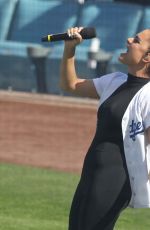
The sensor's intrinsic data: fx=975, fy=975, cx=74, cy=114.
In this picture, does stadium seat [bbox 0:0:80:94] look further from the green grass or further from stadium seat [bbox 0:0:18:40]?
the green grass

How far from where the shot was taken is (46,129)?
15.0 metres

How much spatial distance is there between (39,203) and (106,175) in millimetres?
4286

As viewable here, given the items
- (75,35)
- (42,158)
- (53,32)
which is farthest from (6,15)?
(75,35)

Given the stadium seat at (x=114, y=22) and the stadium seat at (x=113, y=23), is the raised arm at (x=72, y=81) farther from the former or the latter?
the stadium seat at (x=114, y=22)

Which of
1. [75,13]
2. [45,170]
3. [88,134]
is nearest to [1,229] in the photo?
[45,170]

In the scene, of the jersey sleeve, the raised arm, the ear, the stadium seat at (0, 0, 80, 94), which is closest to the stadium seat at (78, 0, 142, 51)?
the stadium seat at (0, 0, 80, 94)

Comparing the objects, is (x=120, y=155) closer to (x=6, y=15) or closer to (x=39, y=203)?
(x=39, y=203)

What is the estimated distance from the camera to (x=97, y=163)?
544cm

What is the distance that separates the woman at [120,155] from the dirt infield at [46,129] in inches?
300

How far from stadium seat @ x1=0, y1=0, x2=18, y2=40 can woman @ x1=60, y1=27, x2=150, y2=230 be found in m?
13.7

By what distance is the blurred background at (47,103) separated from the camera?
1008cm

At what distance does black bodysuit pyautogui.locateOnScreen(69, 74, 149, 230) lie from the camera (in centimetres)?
544

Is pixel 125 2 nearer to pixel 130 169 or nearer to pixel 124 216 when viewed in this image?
pixel 124 216

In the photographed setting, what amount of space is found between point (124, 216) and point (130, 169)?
13.3ft
